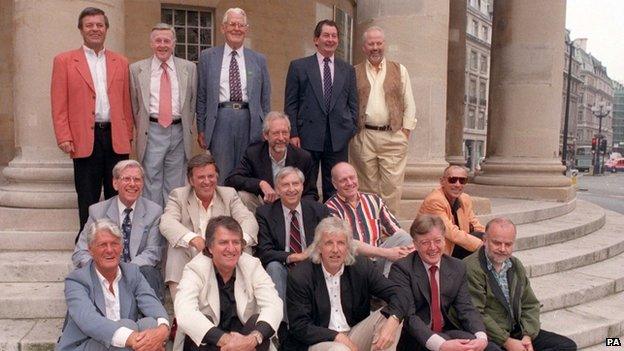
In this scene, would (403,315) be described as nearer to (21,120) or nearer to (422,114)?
(422,114)

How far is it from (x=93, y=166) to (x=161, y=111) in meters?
0.78

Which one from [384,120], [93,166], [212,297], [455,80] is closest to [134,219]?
[93,166]

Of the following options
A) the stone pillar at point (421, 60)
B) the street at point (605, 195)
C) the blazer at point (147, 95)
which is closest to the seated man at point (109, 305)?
the blazer at point (147, 95)

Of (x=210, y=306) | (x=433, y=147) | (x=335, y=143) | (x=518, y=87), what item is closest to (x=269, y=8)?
(x=518, y=87)

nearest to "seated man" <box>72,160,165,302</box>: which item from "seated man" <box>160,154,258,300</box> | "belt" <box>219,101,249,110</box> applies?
"seated man" <box>160,154,258,300</box>

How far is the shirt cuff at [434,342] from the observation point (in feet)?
12.8

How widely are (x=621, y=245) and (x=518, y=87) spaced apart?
332 centimetres

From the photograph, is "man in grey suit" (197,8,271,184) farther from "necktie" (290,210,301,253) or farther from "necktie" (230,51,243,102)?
"necktie" (290,210,301,253)

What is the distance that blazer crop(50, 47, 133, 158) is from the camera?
481cm

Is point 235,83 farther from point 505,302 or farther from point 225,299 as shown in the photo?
point 505,302

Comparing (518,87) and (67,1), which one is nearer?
(67,1)

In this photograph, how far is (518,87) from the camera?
988cm

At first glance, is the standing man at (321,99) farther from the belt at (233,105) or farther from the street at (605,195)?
the street at (605,195)

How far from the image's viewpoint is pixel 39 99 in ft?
17.9
